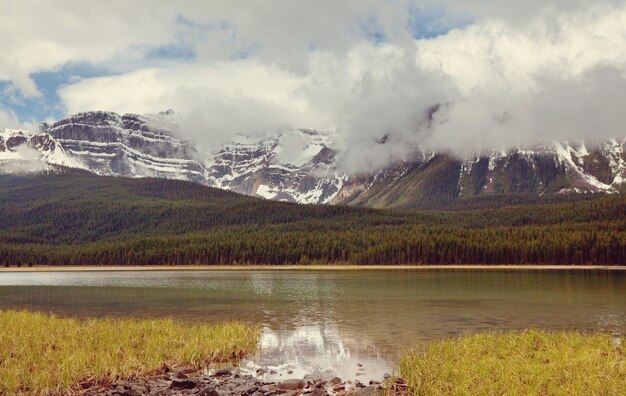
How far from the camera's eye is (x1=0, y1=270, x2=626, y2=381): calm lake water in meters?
38.9

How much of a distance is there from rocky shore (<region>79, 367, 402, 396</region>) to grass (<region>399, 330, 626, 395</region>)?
246 cm

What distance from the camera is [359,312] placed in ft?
206

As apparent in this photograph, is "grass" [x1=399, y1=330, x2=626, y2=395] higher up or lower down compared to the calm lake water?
higher up

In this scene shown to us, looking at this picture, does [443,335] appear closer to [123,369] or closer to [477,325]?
[477,325]

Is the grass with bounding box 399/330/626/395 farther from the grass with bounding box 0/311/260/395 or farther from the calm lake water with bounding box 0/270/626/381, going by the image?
the grass with bounding box 0/311/260/395

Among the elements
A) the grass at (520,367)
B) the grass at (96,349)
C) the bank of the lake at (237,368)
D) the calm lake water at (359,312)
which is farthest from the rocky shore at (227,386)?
the calm lake water at (359,312)

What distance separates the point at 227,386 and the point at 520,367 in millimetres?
13215

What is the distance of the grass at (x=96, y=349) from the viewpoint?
27.4 meters

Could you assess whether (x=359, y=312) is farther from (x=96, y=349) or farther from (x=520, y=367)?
(x=520, y=367)

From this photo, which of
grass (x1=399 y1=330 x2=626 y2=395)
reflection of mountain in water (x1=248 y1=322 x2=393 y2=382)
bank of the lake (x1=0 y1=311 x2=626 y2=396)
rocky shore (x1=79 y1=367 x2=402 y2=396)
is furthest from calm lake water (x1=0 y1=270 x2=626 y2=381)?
grass (x1=399 y1=330 x2=626 y2=395)

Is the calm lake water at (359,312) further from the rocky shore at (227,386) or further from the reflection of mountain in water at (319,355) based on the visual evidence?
the rocky shore at (227,386)

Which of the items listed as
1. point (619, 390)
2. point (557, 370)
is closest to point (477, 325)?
point (557, 370)

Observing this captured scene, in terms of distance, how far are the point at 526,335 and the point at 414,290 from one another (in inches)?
2296

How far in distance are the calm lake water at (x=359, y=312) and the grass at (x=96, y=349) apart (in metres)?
2.79
